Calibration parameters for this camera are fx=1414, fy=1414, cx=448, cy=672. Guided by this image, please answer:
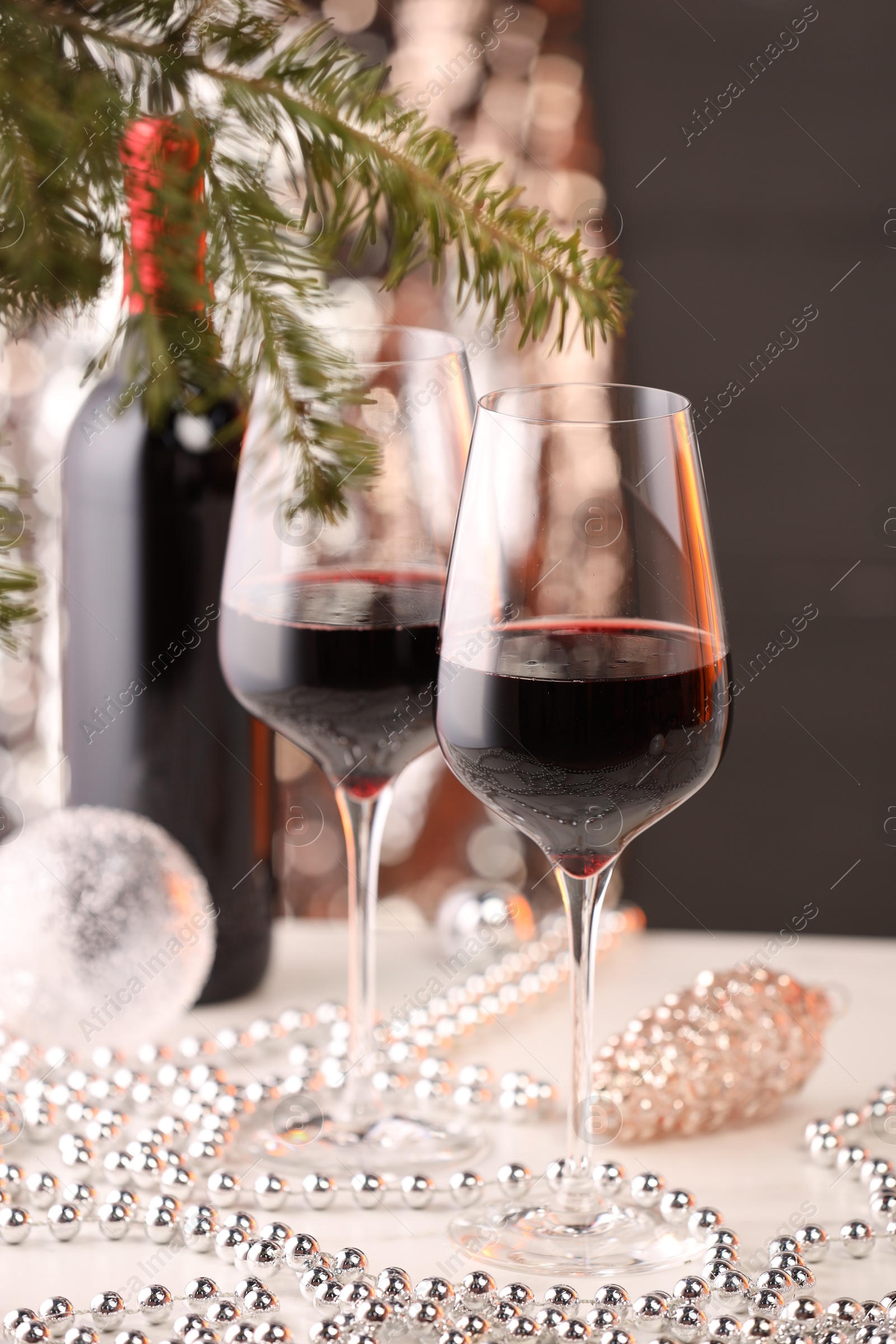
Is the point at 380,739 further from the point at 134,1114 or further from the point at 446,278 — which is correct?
the point at 446,278

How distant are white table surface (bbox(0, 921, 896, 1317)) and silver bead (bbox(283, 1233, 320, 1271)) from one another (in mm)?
12

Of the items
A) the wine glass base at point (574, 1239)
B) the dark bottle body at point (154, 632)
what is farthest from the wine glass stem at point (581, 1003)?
the dark bottle body at point (154, 632)

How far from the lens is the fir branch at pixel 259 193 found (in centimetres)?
59

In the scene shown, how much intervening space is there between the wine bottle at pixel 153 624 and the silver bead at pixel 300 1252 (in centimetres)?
33

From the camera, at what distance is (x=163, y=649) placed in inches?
35.7

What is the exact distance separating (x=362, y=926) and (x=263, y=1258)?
0.20 meters

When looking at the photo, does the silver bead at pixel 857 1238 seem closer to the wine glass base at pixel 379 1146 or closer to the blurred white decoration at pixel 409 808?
the wine glass base at pixel 379 1146

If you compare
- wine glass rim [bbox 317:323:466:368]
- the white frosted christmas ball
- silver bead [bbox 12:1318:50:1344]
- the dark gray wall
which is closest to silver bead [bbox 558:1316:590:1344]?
silver bead [bbox 12:1318:50:1344]

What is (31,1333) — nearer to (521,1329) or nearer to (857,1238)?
(521,1329)

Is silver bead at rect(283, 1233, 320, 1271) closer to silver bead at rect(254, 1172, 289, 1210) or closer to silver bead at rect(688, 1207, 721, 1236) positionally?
silver bead at rect(254, 1172, 289, 1210)

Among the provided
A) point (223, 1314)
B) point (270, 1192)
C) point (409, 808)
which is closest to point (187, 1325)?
point (223, 1314)

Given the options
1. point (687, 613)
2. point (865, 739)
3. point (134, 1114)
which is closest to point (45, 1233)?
point (134, 1114)

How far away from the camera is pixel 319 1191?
0.71m

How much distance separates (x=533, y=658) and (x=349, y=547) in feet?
0.58
